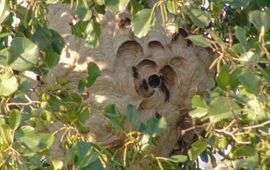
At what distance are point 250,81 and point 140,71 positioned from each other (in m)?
1.15

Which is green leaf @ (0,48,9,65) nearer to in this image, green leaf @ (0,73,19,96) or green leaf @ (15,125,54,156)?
green leaf @ (0,73,19,96)

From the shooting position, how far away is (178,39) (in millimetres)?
2545

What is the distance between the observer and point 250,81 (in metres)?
1.34

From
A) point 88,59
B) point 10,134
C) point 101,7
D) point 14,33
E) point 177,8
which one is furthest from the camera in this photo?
point 88,59

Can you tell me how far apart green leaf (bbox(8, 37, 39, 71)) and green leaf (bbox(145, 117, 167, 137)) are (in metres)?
0.36

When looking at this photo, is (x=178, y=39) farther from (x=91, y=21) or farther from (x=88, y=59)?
(x=91, y=21)

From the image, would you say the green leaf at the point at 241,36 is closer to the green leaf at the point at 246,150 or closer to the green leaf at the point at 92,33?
the green leaf at the point at 246,150

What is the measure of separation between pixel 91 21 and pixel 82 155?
0.57 m

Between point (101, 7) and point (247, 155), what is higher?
point (101, 7)

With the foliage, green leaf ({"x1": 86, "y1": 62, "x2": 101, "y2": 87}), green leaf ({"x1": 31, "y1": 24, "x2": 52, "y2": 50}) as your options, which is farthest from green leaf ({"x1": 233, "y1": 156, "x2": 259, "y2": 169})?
green leaf ({"x1": 31, "y1": 24, "x2": 52, "y2": 50})

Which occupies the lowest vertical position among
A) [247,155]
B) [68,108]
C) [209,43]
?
[247,155]

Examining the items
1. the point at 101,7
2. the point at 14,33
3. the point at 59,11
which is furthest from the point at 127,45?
the point at 14,33

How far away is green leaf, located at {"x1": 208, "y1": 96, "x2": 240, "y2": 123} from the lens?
1.41 metres

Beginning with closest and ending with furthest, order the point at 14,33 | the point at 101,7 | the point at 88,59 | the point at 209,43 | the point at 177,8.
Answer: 1. the point at 209,43
2. the point at 177,8
3. the point at 14,33
4. the point at 101,7
5. the point at 88,59
